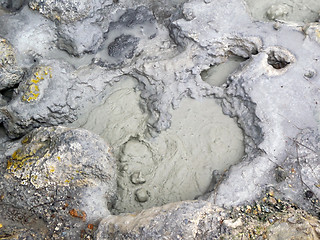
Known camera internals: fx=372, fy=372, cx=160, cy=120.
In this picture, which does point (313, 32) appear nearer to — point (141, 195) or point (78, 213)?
point (141, 195)

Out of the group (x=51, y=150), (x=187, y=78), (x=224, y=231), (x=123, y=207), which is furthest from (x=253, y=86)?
(x=51, y=150)

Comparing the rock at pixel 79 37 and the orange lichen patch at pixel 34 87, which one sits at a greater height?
the rock at pixel 79 37

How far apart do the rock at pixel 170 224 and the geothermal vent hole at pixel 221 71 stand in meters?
1.96

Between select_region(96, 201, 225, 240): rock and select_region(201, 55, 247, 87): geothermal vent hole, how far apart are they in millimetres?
1957

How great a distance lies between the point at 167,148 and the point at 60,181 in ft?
4.73

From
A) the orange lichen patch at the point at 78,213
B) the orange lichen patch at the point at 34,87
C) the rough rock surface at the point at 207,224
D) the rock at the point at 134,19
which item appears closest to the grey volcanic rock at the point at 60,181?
the orange lichen patch at the point at 78,213

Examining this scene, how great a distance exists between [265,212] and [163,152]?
154cm

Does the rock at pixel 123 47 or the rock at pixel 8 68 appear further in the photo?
the rock at pixel 123 47

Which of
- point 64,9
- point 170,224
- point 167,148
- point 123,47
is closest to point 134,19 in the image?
point 123,47

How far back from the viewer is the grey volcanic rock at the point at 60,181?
13.2 feet

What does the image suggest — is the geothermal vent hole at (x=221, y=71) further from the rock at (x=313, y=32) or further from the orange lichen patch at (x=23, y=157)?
the orange lichen patch at (x=23, y=157)

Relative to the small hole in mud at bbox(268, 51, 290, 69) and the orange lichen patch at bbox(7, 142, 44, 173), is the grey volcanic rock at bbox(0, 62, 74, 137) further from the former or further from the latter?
the small hole in mud at bbox(268, 51, 290, 69)

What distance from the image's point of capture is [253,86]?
464 cm

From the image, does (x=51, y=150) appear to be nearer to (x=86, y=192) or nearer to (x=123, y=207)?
(x=86, y=192)
